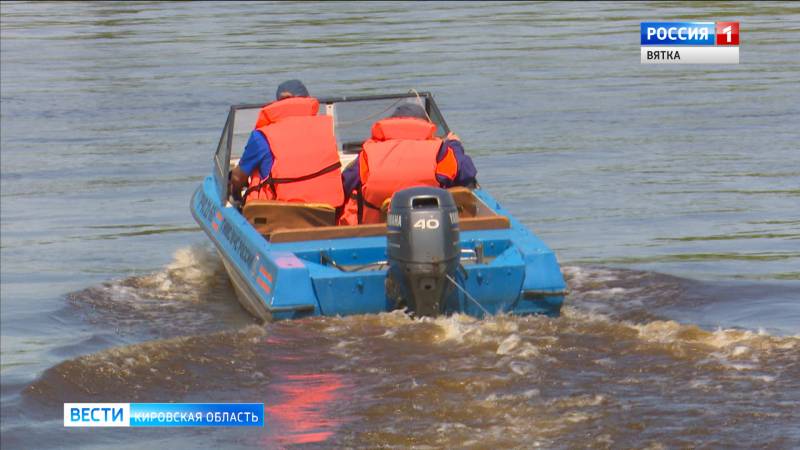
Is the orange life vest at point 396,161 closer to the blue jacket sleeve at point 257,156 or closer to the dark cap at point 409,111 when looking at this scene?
the dark cap at point 409,111

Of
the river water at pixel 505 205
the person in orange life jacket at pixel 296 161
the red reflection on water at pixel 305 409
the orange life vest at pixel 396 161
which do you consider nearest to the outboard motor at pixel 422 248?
the river water at pixel 505 205

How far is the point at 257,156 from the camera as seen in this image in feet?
36.3

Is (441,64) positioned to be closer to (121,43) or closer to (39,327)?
(121,43)

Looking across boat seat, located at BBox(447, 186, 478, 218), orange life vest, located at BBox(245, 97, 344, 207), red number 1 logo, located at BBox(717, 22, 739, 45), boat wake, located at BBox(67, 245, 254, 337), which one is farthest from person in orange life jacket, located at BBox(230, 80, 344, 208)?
red number 1 logo, located at BBox(717, 22, 739, 45)

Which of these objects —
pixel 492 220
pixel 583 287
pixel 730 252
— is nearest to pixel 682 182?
pixel 730 252

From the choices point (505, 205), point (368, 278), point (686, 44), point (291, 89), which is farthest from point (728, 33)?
point (368, 278)

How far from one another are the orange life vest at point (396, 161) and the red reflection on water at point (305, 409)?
213cm

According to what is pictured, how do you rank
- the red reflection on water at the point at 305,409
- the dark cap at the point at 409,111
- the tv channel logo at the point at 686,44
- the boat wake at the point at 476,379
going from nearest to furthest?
the boat wake at the point at 476,379, the red reflection on water at the point at 305,409, the dark cap at the point at 409,111, the tv channel logo at the point at 686,44

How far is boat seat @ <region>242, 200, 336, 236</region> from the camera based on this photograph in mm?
10711

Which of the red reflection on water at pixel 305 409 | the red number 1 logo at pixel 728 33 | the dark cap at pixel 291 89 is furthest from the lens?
the red number 1 logo at pixel 728 33

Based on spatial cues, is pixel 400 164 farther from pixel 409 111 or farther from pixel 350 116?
pixel 350 116

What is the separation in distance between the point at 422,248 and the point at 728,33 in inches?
705

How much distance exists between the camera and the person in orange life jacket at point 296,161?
35.6ft

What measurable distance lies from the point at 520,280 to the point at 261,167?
7.55ft
